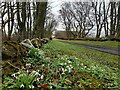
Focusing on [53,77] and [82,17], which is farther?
[82,17]

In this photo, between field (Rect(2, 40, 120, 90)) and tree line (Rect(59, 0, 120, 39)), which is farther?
tree line (Rect(59, 0, 120, 39))

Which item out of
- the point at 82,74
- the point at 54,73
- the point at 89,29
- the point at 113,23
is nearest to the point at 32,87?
the point at 54,73

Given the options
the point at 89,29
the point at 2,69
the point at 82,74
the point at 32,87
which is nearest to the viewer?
the point at 32,87

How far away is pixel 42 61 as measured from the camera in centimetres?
565

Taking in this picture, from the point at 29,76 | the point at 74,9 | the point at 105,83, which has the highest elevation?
the point at 74,9

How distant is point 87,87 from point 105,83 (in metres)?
0.60

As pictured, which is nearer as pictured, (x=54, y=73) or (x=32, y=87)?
(x=32, y=87)

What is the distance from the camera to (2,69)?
4676 mm

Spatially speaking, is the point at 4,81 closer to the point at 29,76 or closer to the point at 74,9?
the point at 29,76

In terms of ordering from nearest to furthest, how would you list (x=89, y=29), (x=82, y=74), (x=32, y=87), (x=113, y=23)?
(x=32, y=87) < (x=82, y=74) < (x=113, y=23) < (x=89, y=29)

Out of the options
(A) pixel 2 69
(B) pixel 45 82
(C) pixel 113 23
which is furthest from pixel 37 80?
(C) pixel 113 23

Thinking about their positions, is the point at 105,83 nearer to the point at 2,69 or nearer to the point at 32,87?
the point at 32,87

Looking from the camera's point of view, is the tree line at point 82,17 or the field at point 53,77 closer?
the field at point 53,77

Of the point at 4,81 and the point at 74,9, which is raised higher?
the point at 74,9
